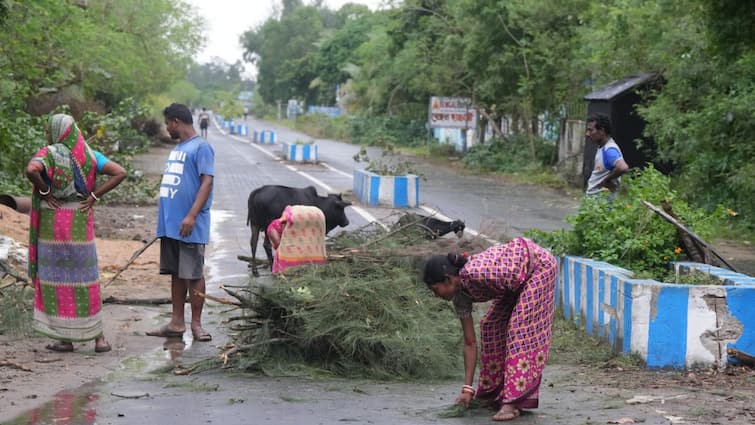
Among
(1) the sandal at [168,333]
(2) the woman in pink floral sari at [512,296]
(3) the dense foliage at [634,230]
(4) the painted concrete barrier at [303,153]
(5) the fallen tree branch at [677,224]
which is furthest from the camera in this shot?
(4) the painted concrete barrier at [303,153]

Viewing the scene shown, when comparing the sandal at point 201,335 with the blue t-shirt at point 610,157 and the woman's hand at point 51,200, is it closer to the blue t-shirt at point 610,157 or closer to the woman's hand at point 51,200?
the woman's hand at point 51,200

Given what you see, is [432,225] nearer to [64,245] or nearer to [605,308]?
[605,308]

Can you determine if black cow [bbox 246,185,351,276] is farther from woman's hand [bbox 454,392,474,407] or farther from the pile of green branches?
woman's hand [bbox 454,392,474,407]

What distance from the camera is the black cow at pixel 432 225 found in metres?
10.6

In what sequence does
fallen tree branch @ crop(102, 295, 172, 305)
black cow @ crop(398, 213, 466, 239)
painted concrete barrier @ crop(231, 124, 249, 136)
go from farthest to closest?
1. painted concrete barrier @ crop(231, 124, 249, 136)
2. black cow @ crop(398, 213, 466, 239)
3. fallen tree branch @ crop(102, 295, 172, 305)

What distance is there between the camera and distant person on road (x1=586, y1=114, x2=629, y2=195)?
33.1 ft

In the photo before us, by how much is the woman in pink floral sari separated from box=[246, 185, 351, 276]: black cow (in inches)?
224

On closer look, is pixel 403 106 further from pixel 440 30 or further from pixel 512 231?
pixel 512 231

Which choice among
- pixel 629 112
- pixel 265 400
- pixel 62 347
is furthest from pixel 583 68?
pixel 265 400

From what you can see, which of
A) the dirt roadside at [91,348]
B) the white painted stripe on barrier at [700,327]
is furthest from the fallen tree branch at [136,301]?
the white painted stripe on barrier at [700,327]

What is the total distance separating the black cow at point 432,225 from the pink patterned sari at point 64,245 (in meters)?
3.69

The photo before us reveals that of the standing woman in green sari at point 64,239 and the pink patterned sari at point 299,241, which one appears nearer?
the standing woman in green sari at point 64,239

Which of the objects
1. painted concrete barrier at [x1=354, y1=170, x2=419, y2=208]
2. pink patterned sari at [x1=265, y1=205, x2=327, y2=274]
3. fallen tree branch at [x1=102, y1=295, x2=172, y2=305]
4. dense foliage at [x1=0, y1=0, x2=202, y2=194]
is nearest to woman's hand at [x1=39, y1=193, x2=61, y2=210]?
pink patterned sari at [x1=265, y1=205, x2=327, y2=274]

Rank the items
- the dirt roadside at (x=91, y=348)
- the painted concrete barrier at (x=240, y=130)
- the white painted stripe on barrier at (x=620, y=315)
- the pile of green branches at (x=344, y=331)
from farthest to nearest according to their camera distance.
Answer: the painted concrete barrier at (x=240, y=130) → the white painted stripe on barrier at (x=620, y=315) → the pile of green branches at (x=344, y=331) → the dirt roadside at (x=91, y=348)
